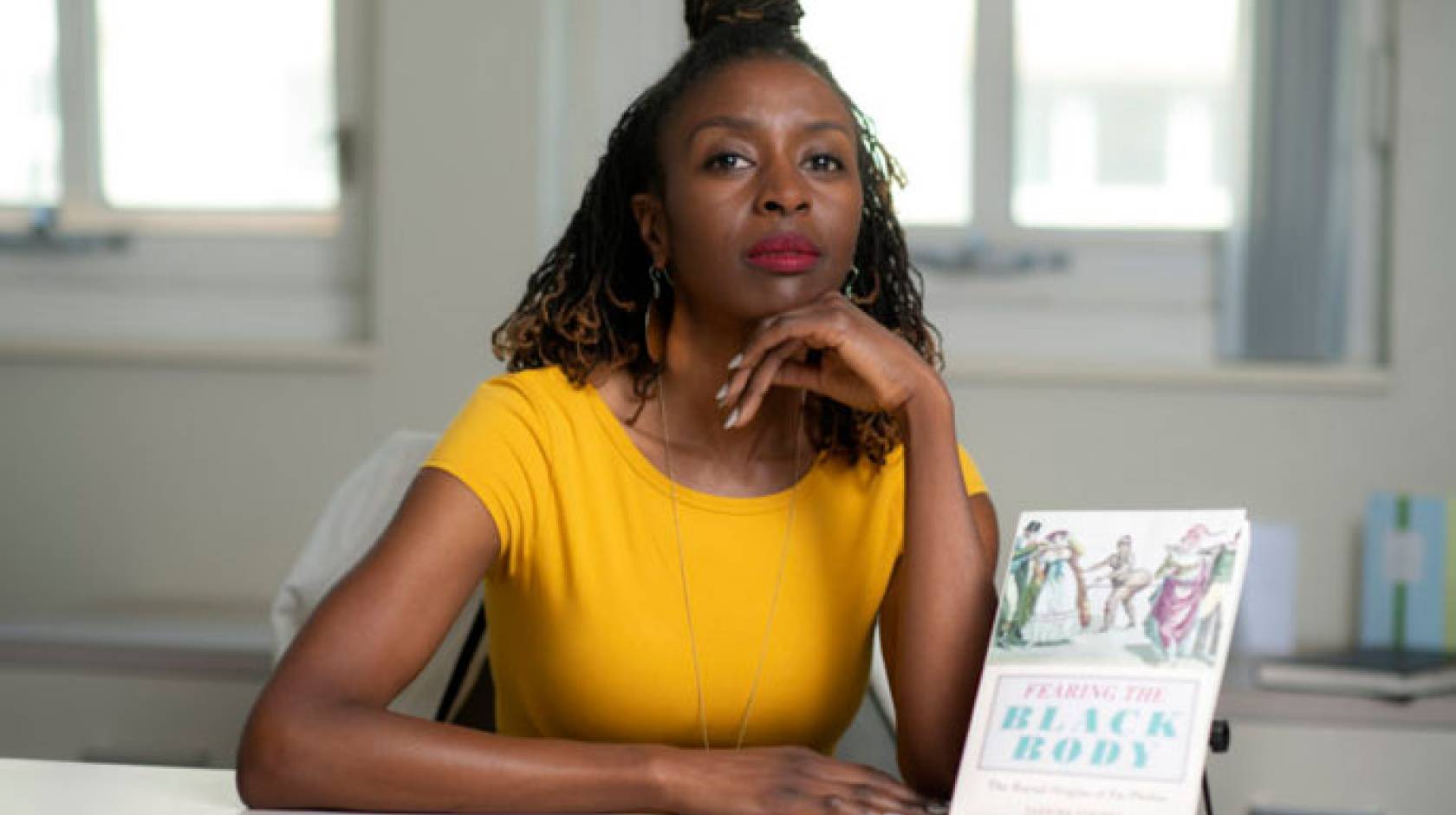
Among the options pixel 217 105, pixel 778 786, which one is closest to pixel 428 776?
pixel 778 786

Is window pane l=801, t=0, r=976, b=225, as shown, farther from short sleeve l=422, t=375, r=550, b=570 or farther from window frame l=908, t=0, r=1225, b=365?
short sleeve l=422, t=375, r=550, b=570

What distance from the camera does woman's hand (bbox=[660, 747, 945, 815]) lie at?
3.65 ft

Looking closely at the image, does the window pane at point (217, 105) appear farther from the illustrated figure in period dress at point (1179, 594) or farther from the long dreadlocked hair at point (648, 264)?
the illustrated figure in period dress at point (1179, 594)

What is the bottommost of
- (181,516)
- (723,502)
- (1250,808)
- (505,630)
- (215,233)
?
(1250,808)

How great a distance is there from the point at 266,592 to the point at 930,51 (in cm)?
146

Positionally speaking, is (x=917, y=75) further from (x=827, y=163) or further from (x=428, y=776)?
(x=428, y=776)

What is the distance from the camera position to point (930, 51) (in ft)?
9.29

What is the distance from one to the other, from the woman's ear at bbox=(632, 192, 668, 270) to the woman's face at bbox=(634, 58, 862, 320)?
36mm

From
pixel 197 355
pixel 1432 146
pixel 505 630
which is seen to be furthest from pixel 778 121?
pixel 197 355

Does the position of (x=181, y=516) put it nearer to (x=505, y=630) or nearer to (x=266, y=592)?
(x=266, y=592)

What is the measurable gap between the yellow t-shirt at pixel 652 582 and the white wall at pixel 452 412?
126cm

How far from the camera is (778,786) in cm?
113

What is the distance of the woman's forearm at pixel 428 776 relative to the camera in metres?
1.15

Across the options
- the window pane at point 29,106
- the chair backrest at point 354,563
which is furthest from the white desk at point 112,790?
the window pane at point 29,106
